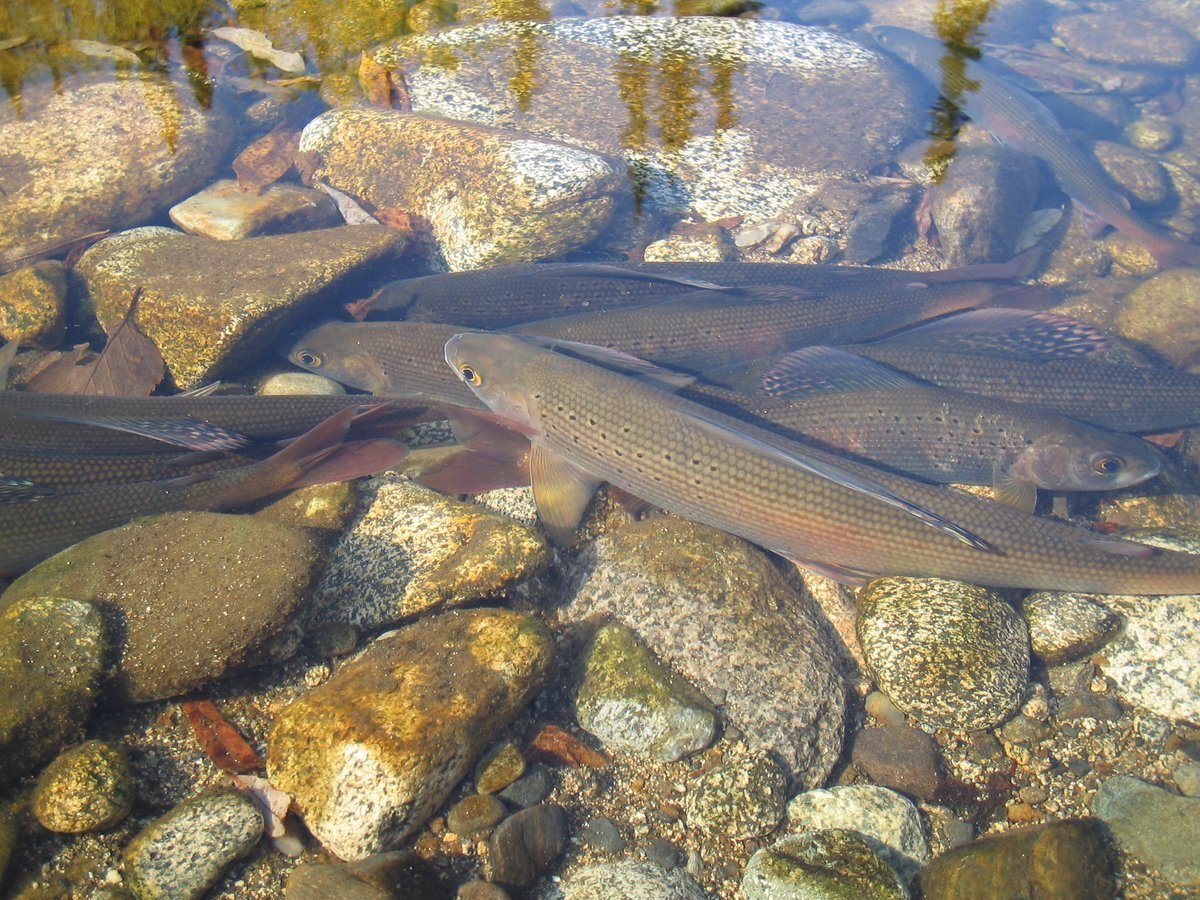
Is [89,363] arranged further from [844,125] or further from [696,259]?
[844,125]

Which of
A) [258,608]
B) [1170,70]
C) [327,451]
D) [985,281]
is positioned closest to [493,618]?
[258,608]

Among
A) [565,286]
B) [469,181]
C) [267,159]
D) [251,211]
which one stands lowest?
[565,286]

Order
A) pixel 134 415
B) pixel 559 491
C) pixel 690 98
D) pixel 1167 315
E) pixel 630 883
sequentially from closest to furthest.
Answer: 1. pixel 630 883
2. pixel 134 415
3. pixel 559 491
4. pixel 1167 315
5. pixel 690 98

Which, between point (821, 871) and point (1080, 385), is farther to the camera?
point (1080, 385)

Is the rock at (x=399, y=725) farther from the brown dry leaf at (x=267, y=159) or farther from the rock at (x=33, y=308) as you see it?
the brown dry leaf at (x=267, y=159)

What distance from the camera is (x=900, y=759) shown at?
383 centimetres

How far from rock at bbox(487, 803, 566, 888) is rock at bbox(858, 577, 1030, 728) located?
83.0 inches

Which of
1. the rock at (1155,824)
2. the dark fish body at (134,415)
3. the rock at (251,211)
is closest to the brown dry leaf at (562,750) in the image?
the dark fish body at (134,415)

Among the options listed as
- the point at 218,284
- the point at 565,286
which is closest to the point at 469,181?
the point at 565,286

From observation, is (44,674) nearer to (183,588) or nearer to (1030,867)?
(183,588)

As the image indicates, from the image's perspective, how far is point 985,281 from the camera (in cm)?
677

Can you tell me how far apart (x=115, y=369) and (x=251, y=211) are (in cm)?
241

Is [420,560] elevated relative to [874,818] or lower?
elevated

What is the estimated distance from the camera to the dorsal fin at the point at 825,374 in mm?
5355
